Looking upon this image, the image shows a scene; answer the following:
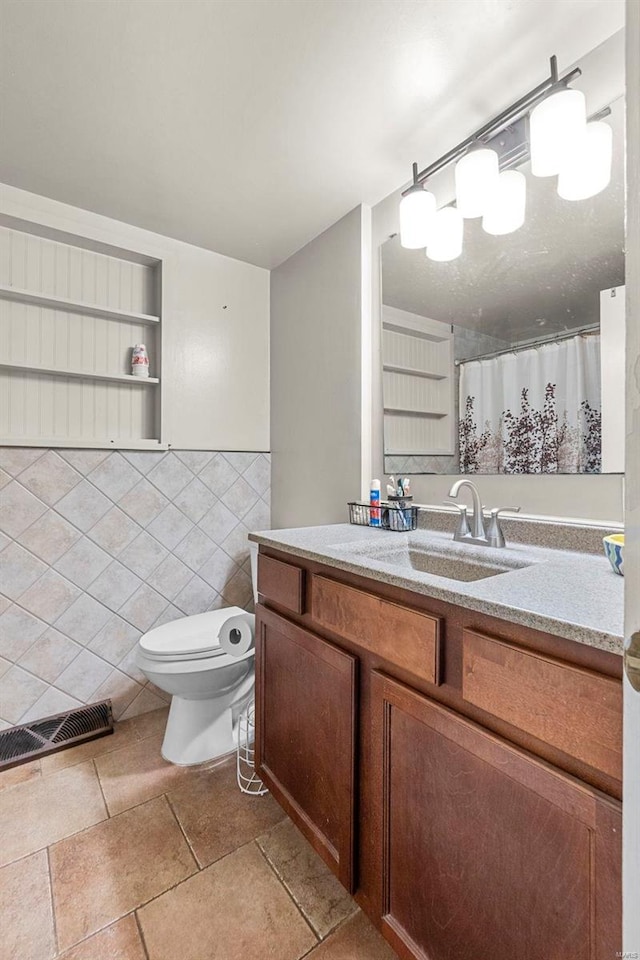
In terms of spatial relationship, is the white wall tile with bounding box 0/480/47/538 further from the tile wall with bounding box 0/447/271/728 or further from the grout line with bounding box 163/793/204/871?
the grout line with bounding box 163/793/204/871

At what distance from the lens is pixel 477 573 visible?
49.0 inches

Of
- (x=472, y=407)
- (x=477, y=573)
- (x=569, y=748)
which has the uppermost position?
(x=472, y=407)

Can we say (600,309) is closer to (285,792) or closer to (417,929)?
(417,929)

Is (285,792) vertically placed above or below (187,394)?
below

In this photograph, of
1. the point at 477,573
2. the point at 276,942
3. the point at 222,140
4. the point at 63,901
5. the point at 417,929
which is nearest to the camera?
the point at 417,929

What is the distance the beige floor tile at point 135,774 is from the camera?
1512 mm

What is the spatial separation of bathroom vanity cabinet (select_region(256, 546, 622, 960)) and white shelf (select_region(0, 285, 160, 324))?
147 cm

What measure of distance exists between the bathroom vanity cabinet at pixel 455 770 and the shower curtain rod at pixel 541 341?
89 cm

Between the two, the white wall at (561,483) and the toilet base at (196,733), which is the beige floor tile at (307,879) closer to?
the toilet base at (196,733)

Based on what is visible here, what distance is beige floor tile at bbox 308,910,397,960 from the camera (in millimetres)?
1008

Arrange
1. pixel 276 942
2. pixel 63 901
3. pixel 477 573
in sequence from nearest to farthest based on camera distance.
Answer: pixel 276 942 → pixel 63 901 → pixel 477 573

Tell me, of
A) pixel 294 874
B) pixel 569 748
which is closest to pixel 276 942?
pixel 294 874

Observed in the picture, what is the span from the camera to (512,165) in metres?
1.35

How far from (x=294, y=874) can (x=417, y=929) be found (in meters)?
0.46
